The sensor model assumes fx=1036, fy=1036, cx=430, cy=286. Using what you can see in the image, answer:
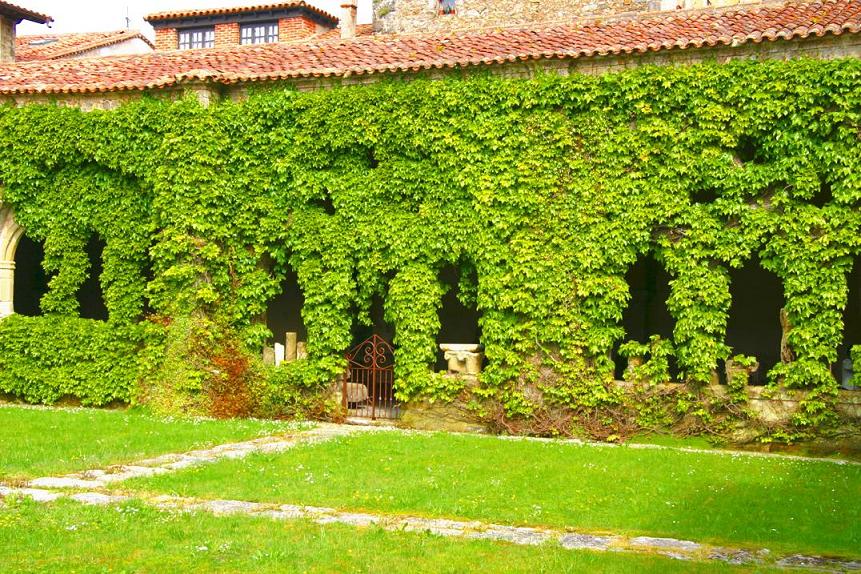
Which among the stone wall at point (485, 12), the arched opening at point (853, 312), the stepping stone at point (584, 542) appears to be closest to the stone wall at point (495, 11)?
the stone wall at point (485, 12)

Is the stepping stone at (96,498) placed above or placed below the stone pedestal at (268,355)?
below

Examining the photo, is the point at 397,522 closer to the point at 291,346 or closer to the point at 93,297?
the point at 291,346

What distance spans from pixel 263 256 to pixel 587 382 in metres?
6.26

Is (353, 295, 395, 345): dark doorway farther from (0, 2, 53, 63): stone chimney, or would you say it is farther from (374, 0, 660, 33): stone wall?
(0, 2, 53, 63): stone chimney

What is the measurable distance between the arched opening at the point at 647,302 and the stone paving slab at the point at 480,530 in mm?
11426

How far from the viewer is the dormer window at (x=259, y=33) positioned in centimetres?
3153

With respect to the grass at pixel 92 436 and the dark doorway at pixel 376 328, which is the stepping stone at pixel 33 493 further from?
the dark doorway at pixel 376 328

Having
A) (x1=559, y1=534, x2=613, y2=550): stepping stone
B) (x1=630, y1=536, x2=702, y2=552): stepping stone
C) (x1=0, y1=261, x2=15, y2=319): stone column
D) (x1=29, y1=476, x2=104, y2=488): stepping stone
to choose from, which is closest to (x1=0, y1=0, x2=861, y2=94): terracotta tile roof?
(x1=0, y1=261, x2=15, y2=319): stone column

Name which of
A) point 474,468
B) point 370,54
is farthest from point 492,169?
point 474,468

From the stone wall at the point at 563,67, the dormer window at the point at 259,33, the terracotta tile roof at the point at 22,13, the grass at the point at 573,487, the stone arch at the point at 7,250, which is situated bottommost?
the grass at the point at 573,487

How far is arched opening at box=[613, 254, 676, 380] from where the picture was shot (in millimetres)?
20312

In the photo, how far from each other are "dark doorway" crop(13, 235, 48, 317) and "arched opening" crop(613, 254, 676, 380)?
42.6 ft

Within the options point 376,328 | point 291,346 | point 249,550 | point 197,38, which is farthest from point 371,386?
point 197,38

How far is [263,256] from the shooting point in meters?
18.6
